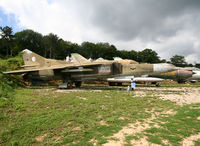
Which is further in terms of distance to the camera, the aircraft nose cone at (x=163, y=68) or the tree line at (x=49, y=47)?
the tree line at (x=49, y=47)

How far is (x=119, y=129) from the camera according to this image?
3.60 m

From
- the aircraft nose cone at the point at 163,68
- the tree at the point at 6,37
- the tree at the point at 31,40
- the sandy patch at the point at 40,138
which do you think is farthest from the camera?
the tree at the point at 31,40

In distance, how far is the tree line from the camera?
42781 mm

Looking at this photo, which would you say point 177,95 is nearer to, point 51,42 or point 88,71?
point 88,71

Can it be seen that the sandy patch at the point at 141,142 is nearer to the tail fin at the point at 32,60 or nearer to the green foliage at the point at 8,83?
the green foliage at the point at 8,83

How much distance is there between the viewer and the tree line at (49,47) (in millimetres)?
42781

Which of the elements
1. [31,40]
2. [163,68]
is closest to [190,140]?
[163,68]

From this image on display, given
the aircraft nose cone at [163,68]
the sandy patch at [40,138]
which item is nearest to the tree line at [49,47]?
the aircraft nose cone at [163,68]

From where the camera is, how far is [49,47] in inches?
1809

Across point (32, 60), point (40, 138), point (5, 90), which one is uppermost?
point (32, 60)

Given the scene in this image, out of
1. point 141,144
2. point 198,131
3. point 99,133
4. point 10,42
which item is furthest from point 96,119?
point 10,42

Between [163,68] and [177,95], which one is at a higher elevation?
[163,68]

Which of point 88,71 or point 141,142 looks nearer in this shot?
point 141,142

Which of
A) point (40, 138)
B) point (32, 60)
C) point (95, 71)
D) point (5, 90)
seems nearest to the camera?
point (40, 138)
